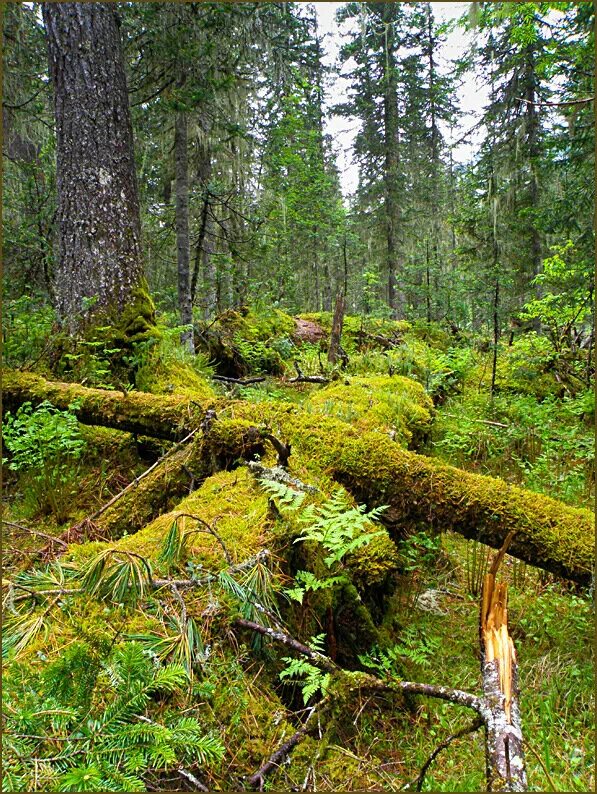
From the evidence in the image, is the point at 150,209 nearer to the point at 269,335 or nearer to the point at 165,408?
the point at 269,335

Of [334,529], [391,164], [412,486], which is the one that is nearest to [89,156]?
[412,486]

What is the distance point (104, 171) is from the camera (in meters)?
5.79

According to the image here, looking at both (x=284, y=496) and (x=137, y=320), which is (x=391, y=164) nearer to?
(x=137, y=320)

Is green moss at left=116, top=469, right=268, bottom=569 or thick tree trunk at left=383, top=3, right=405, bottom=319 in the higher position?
thick tree trunk at left=383, top=3, right=405, bottom=319

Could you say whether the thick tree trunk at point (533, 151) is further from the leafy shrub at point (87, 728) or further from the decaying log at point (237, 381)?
the leafy shrub at point (87, 728)

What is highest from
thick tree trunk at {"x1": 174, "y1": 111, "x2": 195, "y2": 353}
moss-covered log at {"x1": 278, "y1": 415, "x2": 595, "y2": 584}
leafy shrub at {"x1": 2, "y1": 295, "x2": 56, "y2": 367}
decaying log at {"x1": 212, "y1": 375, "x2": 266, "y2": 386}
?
thick tree trunk at {"x1": 174, "y1": 111, "x2": 195, "y2": 353}

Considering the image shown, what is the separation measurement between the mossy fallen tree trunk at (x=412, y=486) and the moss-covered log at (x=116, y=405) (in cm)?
1

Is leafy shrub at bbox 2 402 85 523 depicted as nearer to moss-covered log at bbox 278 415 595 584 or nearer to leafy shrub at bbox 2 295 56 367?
leafy shrub at bbox 2 295 56 367

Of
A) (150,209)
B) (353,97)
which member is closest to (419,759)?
(150,209)

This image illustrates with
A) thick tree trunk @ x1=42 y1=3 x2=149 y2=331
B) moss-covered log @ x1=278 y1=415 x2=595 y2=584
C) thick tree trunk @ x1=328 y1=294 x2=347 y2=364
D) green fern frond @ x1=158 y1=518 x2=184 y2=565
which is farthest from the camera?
thick tree trunk @ x1=328 y1=294 x2=347 y2=364

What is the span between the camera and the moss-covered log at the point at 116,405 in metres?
4.04

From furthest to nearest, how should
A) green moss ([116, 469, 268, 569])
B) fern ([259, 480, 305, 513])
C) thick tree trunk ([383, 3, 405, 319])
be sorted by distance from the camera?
1. thick tree trunk ([383, 3, 405, 319])
2. fern ([259, 480, 305, 513])
3. green moss ([116, 469, 268, 569])

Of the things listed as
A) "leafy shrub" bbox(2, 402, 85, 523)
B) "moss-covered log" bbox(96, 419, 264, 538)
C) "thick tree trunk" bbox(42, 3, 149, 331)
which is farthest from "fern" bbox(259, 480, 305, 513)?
"thick tree trunk" bbox(42, 3, 149, 331)

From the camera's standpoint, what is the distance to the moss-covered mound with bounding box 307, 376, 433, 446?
14.4 ft
